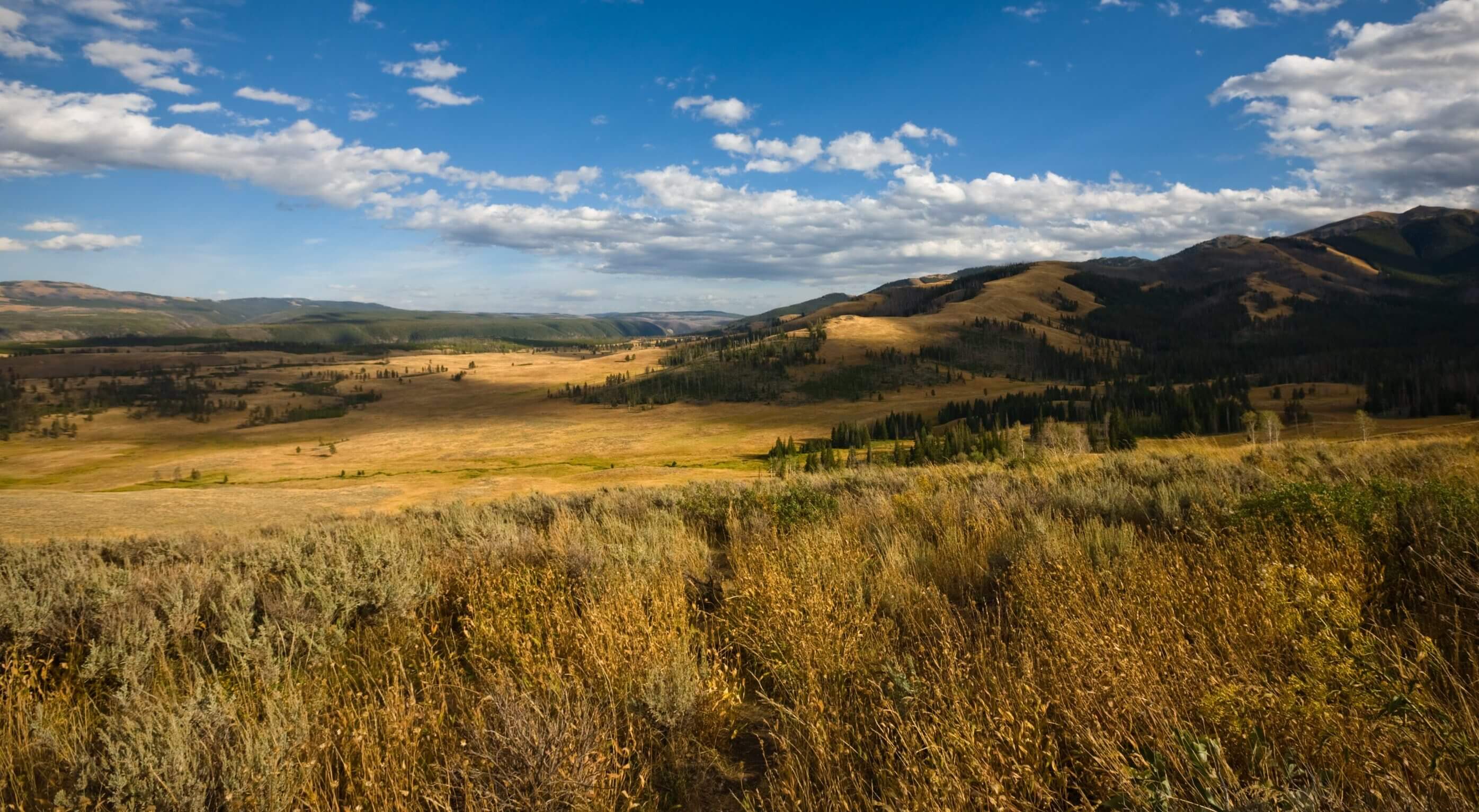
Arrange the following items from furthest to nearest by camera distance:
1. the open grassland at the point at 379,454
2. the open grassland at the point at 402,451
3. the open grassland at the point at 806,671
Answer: the open grassland at the point at 402,451 < the open grassland at the point at 379,454 < the open grassland at the point at 806,671

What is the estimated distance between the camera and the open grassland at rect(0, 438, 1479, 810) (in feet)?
9.75

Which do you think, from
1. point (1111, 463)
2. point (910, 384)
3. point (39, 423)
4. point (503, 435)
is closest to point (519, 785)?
point (1111, 463)

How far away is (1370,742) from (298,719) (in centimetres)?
548

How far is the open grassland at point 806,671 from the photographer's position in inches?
117

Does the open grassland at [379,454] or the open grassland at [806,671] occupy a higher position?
the open grassland at [806,671]

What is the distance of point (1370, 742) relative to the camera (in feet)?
9.18

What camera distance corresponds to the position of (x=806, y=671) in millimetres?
4203

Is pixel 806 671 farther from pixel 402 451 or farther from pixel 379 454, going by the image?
pixel 402 451

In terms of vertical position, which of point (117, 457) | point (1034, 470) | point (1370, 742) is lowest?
point (117, 457)

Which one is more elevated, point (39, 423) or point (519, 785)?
point (519, 785)

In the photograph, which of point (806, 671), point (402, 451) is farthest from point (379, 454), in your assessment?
point (806, 671)

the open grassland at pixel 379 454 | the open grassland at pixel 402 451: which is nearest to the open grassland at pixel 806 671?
the open grassland at pixel 402 451

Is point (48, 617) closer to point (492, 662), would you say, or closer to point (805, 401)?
point (492, 662)

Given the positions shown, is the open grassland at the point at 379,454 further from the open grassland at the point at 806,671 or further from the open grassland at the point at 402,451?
the open grassland at the point at 806,671
